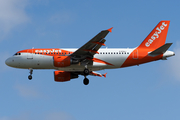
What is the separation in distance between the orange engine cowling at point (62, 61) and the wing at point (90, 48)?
93cm

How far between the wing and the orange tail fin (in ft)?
21.7

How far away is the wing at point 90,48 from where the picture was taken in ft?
138

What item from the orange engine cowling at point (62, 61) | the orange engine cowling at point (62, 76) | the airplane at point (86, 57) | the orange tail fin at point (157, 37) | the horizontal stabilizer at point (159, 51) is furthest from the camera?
the orange engine cowling at point (62, 76)

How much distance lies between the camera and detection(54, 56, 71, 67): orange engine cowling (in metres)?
44.3

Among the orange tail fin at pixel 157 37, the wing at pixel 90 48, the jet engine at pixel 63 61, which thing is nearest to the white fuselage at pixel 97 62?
the jet engine at pixel 63 61

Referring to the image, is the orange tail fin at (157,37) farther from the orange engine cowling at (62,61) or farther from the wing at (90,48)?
the orange engine cowling at (62,61)

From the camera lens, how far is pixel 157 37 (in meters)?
48.1

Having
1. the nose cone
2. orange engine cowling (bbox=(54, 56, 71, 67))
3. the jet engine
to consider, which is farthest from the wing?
the nose cone

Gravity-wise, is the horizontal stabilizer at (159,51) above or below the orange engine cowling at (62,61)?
above

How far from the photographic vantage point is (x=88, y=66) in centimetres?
4612

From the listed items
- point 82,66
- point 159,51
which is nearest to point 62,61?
point 82,66

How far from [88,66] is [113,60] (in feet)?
10.6

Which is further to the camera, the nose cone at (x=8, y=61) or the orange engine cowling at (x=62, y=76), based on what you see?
the orange engine cowling at (x=62, y=76)

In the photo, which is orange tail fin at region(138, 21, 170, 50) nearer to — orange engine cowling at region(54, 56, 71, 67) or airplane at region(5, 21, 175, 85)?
airplane at region(5, 21, 175, 85)
